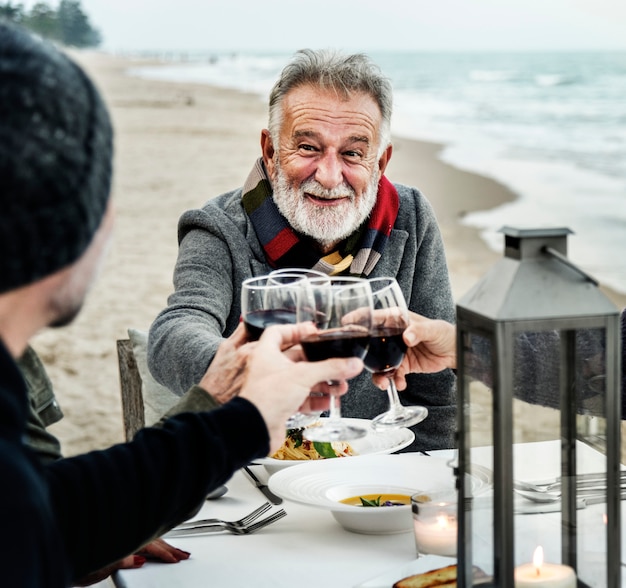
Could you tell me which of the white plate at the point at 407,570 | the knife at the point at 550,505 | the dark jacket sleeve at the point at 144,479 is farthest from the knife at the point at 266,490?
the knife at the point at 550,505

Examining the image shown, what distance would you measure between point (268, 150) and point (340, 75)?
0.36 meters

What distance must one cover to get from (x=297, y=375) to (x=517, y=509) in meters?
0.37

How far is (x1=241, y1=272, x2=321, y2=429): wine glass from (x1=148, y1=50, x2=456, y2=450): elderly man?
977 mm

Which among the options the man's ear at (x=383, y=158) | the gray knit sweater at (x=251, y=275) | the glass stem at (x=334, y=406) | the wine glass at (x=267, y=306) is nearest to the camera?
the glass stem at (x=334, y=406)

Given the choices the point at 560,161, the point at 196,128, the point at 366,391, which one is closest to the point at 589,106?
the point at 560,161

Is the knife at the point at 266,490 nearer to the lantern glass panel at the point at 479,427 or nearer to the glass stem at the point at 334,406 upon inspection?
the glass stem at the point at 334,406

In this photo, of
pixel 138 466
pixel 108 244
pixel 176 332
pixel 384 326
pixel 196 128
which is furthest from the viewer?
pixel 196 128

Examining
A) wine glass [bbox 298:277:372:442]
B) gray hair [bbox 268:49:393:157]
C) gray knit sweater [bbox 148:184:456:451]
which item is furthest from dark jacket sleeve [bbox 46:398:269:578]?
gray hair [bbox 268:49:393:157]

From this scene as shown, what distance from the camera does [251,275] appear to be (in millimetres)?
2881

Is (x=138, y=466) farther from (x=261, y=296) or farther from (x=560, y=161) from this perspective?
(x=560, y=161)

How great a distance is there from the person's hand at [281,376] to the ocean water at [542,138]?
1.20ft

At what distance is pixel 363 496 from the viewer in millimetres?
1871

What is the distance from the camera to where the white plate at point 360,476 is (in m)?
1.85

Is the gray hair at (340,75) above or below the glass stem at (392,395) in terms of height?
above
